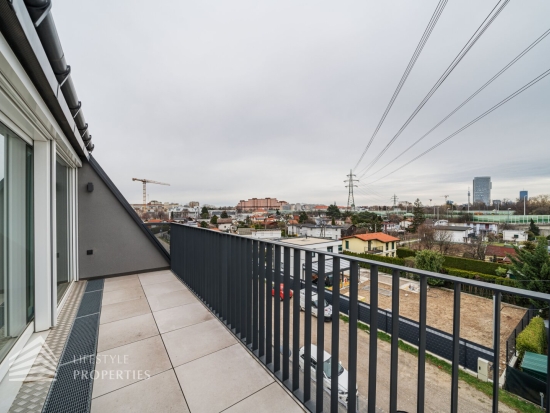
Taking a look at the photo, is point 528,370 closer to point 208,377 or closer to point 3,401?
point 208,377

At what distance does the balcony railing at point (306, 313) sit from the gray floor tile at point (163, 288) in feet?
3.55

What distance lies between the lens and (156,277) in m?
4.32

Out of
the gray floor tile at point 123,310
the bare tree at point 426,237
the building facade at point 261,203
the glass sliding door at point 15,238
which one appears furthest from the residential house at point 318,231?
the glass sliding door at point 15,238

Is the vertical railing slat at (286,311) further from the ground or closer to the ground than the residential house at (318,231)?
further from the ground

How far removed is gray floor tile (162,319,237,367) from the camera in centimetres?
200

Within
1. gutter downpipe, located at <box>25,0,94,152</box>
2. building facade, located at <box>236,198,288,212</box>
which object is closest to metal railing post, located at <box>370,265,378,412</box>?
gutter downpipe, located at <box>25,0,94,152</box>

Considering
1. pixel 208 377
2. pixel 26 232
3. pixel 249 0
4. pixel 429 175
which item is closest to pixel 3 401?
pixel 208 377

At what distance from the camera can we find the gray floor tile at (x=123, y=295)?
10.7 ft

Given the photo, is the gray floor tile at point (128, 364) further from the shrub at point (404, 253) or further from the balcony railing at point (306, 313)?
the shrub at point (404, 253)

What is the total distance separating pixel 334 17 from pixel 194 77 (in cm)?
343

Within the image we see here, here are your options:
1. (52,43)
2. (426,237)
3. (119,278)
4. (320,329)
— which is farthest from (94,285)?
(426,237)

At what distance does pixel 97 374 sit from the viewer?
5.86 ft

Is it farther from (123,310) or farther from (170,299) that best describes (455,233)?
(123,310)

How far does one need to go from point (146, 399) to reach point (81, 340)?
4.07 feet
